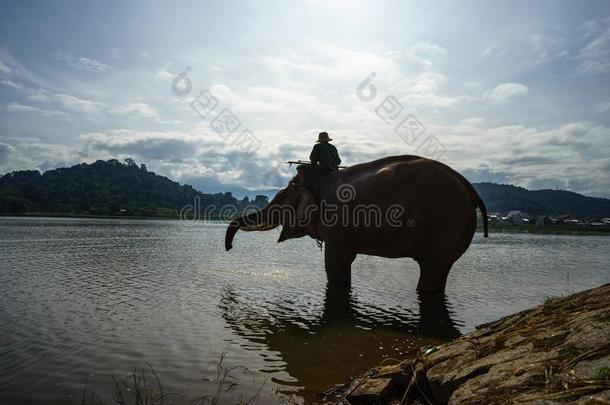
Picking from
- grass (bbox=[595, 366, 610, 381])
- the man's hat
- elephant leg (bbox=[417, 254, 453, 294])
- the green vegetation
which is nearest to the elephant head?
the man's hat

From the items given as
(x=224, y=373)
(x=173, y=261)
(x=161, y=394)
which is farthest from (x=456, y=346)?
(x=173, y=261)

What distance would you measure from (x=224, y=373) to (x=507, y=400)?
147 inches

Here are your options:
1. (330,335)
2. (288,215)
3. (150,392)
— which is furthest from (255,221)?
(150,392)

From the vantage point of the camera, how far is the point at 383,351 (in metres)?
6.95

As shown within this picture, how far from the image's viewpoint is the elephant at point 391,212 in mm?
10266

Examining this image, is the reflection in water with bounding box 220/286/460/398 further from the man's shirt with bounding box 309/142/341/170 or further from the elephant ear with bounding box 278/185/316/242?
the man's shirt with bounding box 309/142/341/170

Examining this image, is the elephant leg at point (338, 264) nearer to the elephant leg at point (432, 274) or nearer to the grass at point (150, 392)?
the elephant leg at point (432, 274)

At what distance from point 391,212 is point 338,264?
2.19 metres

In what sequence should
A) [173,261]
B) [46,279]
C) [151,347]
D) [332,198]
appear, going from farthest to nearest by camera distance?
[173,261] < [46,279] < [332,198] < [151,347]

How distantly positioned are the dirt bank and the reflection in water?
0.85 metres

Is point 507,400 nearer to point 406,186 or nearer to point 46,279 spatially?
point 406,186

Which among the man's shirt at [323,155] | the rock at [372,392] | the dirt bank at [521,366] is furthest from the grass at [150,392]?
the man's shirt at [323,155]

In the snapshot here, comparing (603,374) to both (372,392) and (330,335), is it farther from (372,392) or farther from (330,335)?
(330,335)

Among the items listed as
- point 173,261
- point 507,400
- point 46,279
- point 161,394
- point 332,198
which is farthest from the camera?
point 173,261
